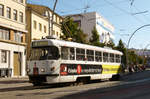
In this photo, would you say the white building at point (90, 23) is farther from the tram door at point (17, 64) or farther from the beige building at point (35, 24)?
the tram door at point (17, 64)

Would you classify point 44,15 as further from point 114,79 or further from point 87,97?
point 87,97

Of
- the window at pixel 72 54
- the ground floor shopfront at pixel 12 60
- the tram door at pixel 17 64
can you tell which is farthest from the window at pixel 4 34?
the window at pixel 72 54

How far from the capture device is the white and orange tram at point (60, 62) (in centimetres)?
1479

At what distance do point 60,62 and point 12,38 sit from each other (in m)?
18.3

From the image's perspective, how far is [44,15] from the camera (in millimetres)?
45656

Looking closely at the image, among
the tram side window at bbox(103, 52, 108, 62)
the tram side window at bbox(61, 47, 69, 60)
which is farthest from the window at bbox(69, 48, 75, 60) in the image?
the tram side window at bbox(103, 52, 108, 62)

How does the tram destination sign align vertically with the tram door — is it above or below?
above

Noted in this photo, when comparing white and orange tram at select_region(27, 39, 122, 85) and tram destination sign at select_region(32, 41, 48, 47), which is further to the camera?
tram destination sign at select_region(32, 41, 48, 47)

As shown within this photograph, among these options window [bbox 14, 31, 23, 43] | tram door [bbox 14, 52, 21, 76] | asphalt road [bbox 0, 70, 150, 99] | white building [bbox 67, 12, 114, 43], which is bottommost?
asphalt road [bbox 0, 70, 150, 99]

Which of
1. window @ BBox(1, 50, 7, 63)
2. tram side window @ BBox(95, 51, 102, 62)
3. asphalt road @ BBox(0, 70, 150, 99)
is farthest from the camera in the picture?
window @ BBox(1, 50, 7, 63)

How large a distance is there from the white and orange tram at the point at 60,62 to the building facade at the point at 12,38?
14763mm

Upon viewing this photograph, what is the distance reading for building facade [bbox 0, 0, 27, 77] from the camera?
30219 millimetres

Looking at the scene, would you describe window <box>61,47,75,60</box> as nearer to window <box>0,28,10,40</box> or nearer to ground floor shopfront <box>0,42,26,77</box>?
ground floor shopfront <box>0,42,26,77</box>

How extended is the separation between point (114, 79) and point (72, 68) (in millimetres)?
8849
